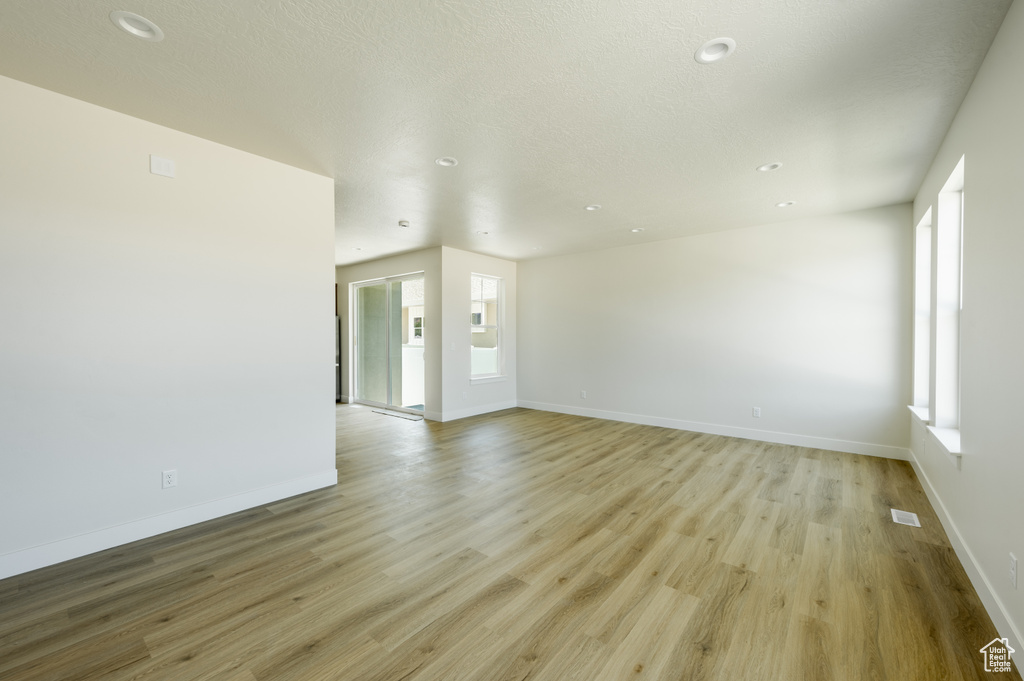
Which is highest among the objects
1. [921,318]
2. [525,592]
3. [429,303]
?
[429,303]

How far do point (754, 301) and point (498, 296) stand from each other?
3.93 m

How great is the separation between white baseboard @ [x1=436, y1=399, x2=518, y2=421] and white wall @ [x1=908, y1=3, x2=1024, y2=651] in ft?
16.9

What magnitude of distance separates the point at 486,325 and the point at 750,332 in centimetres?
395

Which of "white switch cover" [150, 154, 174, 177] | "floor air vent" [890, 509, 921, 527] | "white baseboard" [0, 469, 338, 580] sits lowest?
"floor air vent" [890, 509, 921, 527]

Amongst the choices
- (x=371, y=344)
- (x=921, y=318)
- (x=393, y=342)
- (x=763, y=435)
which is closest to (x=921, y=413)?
(x=921, y=318)

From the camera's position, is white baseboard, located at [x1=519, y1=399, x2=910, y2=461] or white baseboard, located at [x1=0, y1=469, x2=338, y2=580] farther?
white baseboard, located at [x1=519, y1=399, x2=910, y2=461]

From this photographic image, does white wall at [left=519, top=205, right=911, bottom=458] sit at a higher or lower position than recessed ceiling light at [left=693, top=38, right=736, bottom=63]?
lower

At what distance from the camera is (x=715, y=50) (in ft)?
6.23

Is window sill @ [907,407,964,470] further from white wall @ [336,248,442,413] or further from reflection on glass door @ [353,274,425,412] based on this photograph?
reflection on glass door @ [353,274,425,412]

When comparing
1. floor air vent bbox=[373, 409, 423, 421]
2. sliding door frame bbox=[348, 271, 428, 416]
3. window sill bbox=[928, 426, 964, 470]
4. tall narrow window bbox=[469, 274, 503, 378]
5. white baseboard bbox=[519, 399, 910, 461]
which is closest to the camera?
window sill bbox=[928, 426, 964, 470]

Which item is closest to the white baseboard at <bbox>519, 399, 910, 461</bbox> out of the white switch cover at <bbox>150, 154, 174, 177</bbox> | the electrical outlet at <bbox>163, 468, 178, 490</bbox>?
the electrical outlet at <bbox>163, 468, 178, 490</bbox>

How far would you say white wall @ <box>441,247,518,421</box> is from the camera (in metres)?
6.09

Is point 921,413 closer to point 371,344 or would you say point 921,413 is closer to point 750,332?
point 750,332

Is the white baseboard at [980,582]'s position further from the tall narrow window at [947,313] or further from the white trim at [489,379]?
the white trim at [489,379]
